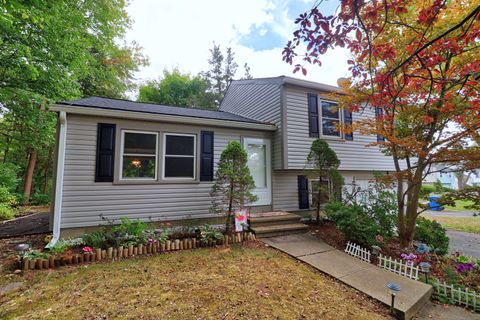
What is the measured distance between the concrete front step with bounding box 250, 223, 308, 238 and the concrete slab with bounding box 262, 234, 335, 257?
141 millimetres

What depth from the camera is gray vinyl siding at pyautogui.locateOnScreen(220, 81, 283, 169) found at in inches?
285

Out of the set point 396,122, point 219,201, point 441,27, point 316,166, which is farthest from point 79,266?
point 441,27

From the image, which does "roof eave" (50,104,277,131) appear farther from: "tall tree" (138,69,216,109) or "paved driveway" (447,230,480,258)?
"tall tree" (138,69,216,109)

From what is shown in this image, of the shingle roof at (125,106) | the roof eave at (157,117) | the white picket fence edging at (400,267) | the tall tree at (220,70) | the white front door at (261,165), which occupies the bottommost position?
the white picket fence edging at (400,267)

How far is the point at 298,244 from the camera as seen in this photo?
16.8ft

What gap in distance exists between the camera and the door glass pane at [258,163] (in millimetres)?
7279

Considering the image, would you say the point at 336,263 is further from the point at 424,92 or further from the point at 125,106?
the point at 125,106

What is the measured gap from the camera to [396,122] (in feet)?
19.1

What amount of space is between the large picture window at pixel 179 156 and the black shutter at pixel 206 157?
0.78 ft

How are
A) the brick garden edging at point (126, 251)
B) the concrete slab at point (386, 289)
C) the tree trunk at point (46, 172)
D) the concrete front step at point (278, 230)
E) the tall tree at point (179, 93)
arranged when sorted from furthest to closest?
the tall tree at point (179, 93) → the tree trunk at point (46, 172) → the concrete front step at point (278, 230) → the brick garden edging at point (126, 251) → the concrete slab at point (386, 289)

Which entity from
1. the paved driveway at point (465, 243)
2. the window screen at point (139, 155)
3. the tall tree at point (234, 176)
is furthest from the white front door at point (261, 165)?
the paved driveway at point (465, 243)

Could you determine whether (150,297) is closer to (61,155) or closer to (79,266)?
(79,266)

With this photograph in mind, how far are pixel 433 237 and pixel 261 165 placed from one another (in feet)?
16.4

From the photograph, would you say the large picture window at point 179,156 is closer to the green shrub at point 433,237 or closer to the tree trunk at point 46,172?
the green shrub at point 433,237
